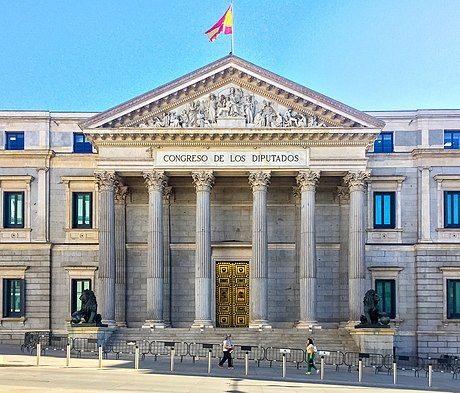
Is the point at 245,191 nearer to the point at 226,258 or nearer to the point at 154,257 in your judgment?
the point at 226,258

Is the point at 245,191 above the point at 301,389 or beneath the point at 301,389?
above

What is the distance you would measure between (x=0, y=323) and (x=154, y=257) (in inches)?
520

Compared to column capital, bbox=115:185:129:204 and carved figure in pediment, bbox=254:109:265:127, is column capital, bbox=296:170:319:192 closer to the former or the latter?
carved figure in pediment, bbox=254:109:265:127

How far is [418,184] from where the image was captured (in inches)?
2357

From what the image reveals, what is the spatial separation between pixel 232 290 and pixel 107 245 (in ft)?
33.3

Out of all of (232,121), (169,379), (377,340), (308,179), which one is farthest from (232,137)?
(169,379)


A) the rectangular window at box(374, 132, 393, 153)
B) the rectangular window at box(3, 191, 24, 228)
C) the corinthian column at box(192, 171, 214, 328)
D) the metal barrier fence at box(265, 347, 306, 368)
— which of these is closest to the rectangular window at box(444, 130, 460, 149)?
the rectangular window at box(374, 132, 393, 153)

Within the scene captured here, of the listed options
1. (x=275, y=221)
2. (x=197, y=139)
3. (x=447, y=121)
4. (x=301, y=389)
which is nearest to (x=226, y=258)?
(x=275, y=221)

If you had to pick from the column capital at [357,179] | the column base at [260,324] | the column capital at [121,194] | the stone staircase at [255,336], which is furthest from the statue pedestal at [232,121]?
the stone staircase at [255,336]

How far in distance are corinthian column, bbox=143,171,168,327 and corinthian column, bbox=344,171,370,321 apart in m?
11.6

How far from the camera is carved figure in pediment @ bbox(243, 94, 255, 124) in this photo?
2149 inches

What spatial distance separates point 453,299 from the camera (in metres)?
59.1

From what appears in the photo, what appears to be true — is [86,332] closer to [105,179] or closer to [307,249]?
[105,179]

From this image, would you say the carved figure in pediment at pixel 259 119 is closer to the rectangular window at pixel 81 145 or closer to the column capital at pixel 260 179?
the column capital at pixel 260 179
